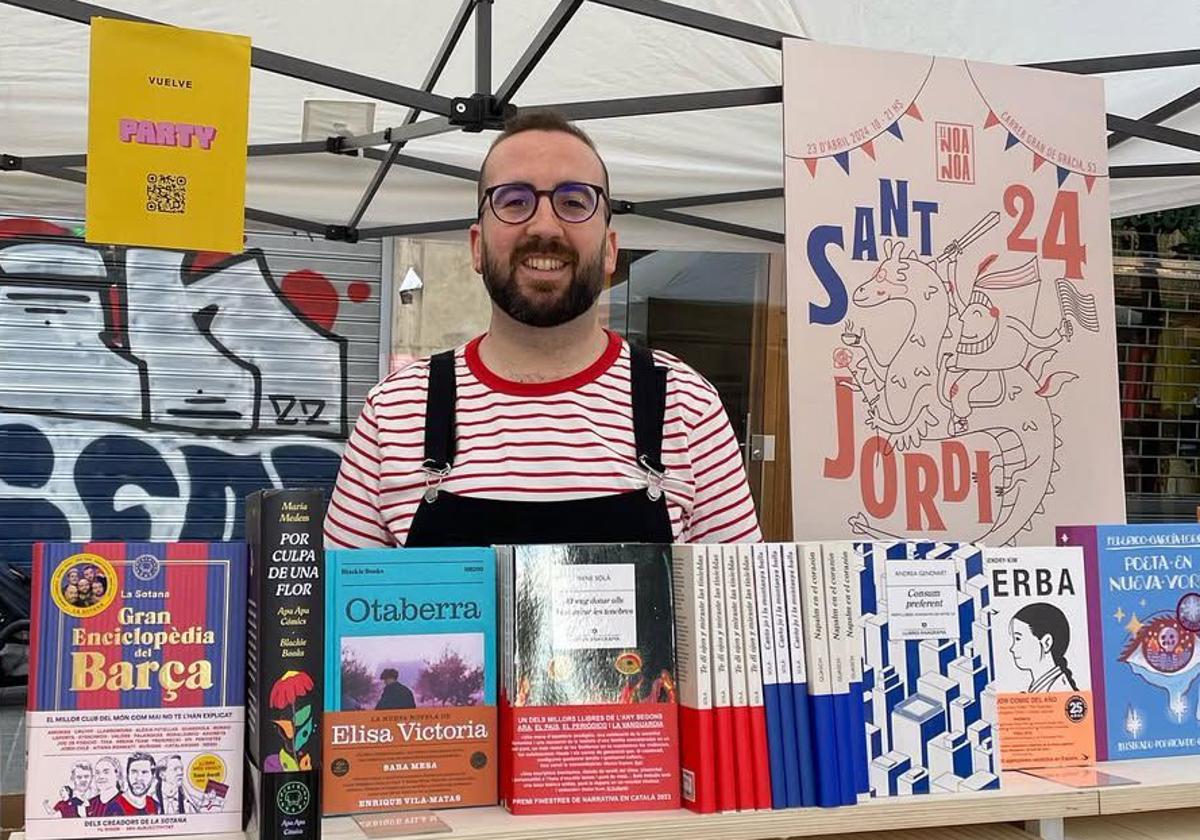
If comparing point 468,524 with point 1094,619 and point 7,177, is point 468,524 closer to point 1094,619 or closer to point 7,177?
point 1094,619

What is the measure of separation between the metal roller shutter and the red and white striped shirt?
5.06m

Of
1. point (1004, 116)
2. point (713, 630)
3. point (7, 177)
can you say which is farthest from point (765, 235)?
point (713, 630)

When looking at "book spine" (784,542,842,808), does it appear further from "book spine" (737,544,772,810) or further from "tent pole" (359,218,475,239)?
"tent pole" (359,218,475,239)

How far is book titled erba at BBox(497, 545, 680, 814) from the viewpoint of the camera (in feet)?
4.42

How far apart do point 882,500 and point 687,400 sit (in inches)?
29.5

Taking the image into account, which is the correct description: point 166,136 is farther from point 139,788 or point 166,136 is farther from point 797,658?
point 797,658

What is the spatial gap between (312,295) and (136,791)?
5983 millimetres

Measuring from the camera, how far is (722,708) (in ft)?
4.42

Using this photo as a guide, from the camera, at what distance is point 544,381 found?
2.00 meters

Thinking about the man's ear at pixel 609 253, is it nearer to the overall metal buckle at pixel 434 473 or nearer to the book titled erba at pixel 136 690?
the overall metal buckle at pixel 434 473

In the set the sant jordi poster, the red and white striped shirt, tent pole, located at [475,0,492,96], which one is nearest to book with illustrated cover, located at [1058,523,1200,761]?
the red and white striped shirt

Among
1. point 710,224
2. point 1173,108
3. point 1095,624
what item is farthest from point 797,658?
point 710,224

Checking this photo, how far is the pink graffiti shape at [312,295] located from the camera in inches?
274

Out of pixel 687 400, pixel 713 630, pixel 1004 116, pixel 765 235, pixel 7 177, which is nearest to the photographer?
pixel 713 630
